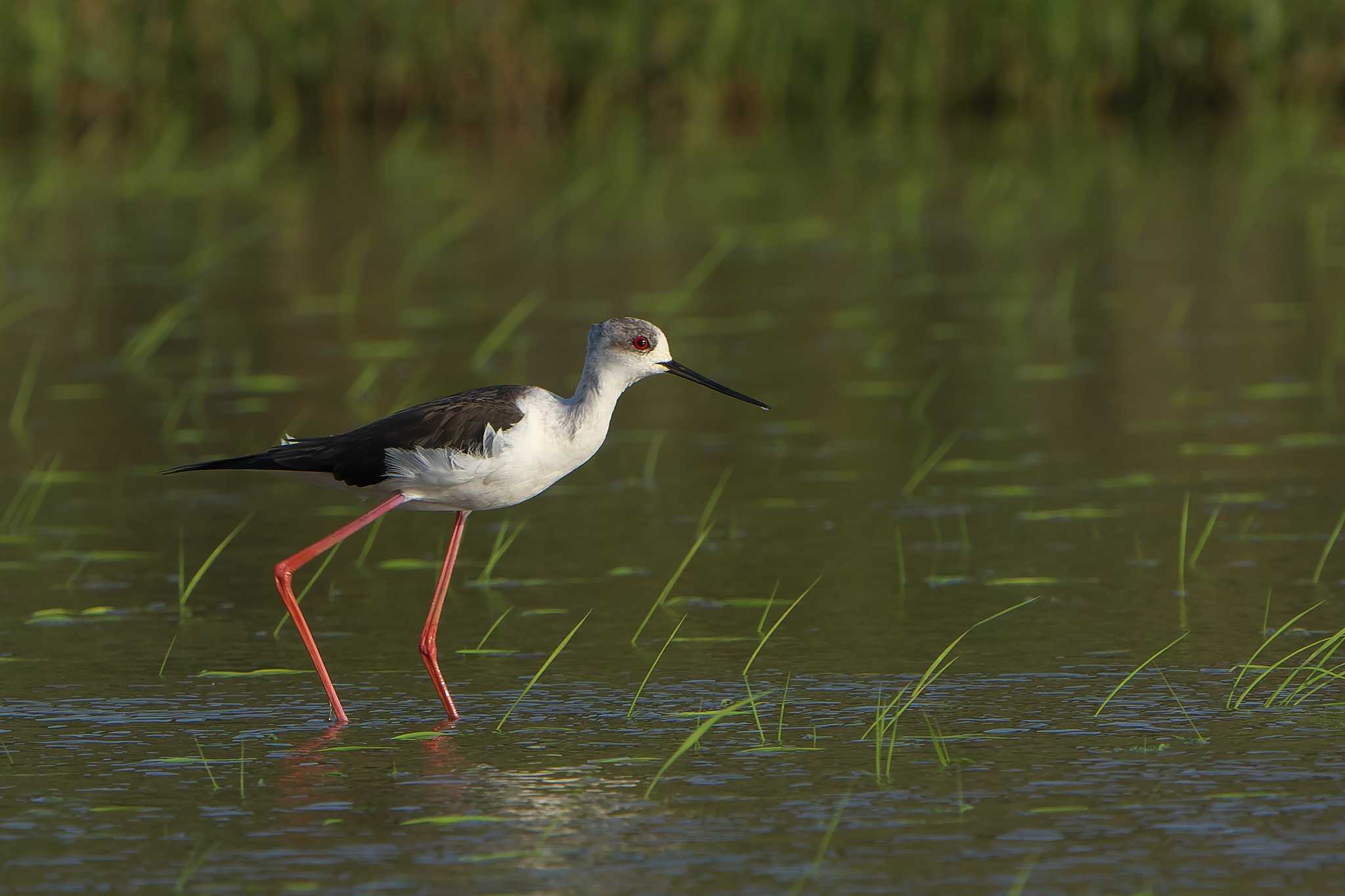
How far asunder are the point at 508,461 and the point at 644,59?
18288 mm

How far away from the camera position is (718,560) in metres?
8.73

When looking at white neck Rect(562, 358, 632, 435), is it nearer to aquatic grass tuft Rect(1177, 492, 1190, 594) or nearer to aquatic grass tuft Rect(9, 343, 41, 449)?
aquatic grass tuft Rect(1177, 492, 1190, 594)

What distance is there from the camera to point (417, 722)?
6684mm

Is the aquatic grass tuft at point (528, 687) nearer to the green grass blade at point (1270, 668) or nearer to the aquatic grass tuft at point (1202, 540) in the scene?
the green grass blade at point (1270, 668)

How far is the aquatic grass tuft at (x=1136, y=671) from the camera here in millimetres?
6382

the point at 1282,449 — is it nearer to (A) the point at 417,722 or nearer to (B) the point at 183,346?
(A) the point at 417,722

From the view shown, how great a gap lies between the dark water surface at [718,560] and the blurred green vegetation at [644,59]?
215 inches

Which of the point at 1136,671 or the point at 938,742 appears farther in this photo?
A: the point at 1136,671

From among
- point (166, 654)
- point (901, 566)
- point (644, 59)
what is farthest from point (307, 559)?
point (644, 59)

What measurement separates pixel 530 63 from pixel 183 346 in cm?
1140

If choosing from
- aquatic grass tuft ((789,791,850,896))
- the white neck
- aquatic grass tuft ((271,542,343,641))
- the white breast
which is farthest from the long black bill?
aquatic grass tuft ((789,791,850,896))

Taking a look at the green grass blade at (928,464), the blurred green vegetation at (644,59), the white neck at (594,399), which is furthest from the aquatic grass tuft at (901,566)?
the blurred green vegetation at (644,59)

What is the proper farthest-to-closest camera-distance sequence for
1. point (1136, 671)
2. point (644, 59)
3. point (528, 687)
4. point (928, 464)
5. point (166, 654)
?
point (644, 59) → point (928, 464) → point (166, 654) → point (528, 687) → point (1136, 671)

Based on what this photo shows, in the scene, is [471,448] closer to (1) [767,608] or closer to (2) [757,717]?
(1) [767,608]
